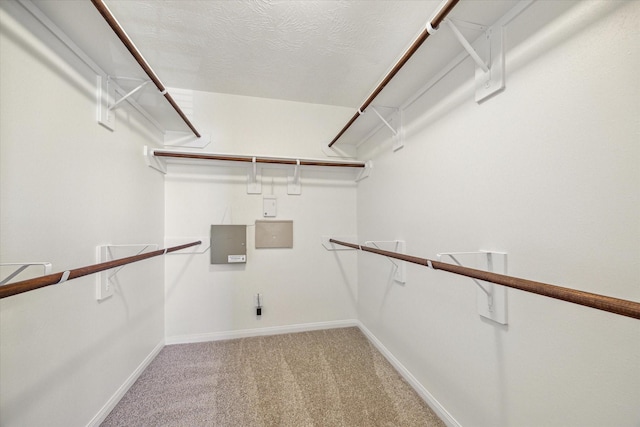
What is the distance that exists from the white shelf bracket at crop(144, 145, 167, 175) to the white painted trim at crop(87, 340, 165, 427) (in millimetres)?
1474

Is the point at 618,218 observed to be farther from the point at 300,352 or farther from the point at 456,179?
the point at 300,352

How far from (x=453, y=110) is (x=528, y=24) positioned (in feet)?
1.32

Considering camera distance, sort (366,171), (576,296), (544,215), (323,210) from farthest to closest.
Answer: (323,210) → (366,171) → (544,215) → (576,296)

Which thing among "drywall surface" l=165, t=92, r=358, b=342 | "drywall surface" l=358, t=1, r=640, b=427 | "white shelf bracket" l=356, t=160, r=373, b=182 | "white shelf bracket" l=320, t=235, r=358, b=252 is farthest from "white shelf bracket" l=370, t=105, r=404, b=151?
"white shelf bracket" l=320, t=235, r=358, b=252

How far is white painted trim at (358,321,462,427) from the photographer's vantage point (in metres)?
1.25

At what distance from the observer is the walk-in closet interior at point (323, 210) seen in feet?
2.43

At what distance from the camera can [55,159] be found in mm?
1047

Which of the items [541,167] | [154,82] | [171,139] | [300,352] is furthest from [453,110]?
[171,139]

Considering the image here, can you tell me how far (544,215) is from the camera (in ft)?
2.75

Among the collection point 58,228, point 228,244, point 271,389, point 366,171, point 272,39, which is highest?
point 272,39

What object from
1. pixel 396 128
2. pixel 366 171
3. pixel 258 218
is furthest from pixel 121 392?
pixel 396 128

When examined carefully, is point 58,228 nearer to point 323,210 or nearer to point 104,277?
point 104,277

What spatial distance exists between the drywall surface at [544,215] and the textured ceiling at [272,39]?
0.53 m

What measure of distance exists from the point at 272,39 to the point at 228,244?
5.43ft
